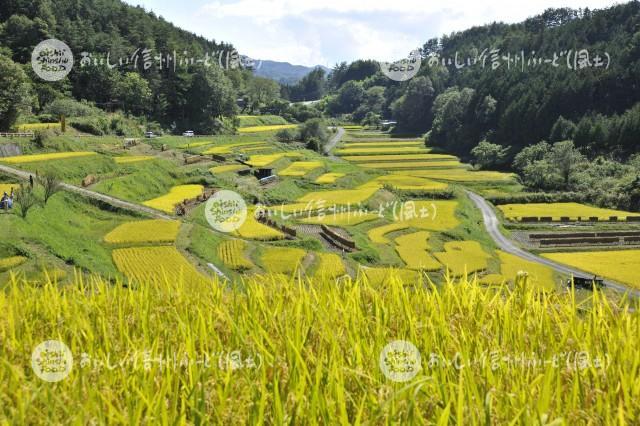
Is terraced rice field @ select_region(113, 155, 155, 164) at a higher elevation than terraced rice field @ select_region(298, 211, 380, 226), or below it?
higher

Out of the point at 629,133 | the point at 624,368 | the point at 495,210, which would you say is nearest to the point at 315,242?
the point at 495,210

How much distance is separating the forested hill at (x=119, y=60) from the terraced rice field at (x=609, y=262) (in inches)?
2370

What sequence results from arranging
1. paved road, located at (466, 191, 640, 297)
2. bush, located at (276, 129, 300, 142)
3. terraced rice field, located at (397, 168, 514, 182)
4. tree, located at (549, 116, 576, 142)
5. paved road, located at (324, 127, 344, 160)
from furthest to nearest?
paved road, located at (324, 127, 344, 160) < bush, located at (276, 129, 300, 142) < tree, located at (549, 116, 576, 142) < terraced rice field, located at (397, 168, 514, 182) < paved road, located at (466, 191, 640, 297)

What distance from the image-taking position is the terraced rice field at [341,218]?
144 ft

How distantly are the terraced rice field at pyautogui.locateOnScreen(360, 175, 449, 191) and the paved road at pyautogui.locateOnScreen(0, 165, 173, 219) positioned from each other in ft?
97.0

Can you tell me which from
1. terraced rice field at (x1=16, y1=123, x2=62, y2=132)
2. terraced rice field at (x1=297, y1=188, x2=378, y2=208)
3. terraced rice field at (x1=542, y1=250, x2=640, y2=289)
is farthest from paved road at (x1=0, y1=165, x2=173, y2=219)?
terraced rice field at (x1=542, y1=250, x2=640, y2=289)

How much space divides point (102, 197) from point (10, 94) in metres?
22.3

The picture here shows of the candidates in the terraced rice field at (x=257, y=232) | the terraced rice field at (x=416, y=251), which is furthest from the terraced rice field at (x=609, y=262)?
the terraced rice field at (x=257, y=232)

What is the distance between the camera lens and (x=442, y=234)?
144ft

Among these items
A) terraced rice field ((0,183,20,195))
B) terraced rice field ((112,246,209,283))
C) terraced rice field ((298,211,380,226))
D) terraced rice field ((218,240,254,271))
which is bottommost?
terraced rice field ((298,211,380,226))

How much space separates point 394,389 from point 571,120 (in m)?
103

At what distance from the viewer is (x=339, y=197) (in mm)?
53812

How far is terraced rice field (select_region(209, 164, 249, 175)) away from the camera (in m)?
57.0

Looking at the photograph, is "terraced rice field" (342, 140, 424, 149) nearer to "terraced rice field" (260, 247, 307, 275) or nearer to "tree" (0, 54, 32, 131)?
"tree" (0, 54, 32, 131)
